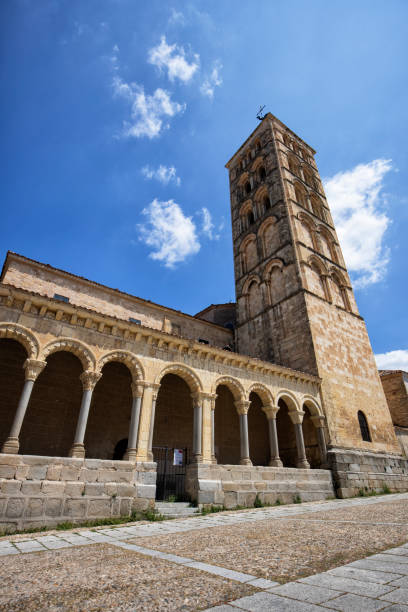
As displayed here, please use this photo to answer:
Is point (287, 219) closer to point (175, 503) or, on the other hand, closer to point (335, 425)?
point (335, 425)

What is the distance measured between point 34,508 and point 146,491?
298 centimetres

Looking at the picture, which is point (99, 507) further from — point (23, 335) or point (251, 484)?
point (251, 484)

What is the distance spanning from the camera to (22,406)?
9211mm

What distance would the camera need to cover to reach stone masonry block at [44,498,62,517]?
26.4 feet

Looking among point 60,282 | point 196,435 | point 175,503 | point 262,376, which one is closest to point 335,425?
point 262,376

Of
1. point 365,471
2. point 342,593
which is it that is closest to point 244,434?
point 365,471

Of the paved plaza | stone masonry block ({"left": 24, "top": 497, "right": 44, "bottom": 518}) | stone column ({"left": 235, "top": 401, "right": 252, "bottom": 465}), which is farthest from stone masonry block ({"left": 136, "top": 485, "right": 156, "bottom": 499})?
stone column ({"left": 235, "top": 401, "right": 252, "bottom": 465})

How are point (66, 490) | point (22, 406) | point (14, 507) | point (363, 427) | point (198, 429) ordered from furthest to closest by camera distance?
1. point (363, 427)
2. point (198, 429)
3. point (22, 406)
4. point (66, 490)
5. point (14, 507)

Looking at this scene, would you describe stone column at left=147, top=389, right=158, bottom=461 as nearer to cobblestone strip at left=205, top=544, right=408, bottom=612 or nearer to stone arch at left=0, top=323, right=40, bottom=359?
stone arch at left=0, top=323, right=40, bottom=359

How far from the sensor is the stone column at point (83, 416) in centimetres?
940

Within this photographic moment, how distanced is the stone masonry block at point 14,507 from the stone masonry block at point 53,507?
0.56m

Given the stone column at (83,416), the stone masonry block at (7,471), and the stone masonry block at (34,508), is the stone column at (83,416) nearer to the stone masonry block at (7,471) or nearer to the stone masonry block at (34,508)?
the stone masonry block at (34,508)

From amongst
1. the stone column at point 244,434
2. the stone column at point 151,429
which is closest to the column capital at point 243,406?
the stone column at point 244,434

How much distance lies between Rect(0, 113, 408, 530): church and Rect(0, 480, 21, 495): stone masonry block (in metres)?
0.02
